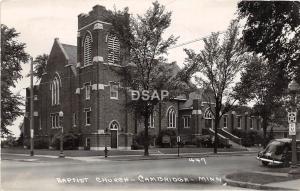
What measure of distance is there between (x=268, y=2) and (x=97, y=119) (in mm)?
25890

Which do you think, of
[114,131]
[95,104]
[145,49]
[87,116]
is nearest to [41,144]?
[87,116]

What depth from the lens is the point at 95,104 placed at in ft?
130

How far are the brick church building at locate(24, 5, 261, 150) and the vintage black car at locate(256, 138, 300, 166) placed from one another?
11.7m

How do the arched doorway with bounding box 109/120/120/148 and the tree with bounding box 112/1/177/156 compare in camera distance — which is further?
the arched doorway with bounding box 109/120/120/148

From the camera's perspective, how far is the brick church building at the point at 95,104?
39062 millimetres

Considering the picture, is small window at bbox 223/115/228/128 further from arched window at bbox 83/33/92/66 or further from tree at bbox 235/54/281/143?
arched window at bbox 83/33/92/66

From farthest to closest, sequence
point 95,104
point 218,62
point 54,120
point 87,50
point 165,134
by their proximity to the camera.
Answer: point 54,120, point 165,134, point 87,50, point 95,104, point 218,62

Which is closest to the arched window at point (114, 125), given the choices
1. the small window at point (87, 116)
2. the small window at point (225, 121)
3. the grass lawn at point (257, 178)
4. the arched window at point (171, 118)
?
the small window at point (87, 116)

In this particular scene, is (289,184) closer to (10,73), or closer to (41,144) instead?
(10,73)

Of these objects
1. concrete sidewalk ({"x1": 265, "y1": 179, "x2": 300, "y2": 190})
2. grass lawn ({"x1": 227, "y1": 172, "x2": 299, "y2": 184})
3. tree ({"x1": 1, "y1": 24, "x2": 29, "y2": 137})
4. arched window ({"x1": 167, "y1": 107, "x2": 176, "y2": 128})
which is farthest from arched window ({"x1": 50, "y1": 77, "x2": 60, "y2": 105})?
concrete sidewalk ({"x1": 265, "y1": 179, "x2": 300, "y2": 190})

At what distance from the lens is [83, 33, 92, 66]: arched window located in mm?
40281

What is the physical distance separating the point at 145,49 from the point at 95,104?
1121cm

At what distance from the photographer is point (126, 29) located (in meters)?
29.3

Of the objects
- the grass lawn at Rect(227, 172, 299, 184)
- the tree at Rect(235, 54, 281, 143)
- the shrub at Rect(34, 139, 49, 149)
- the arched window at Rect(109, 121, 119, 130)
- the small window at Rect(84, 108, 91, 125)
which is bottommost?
the shrub at Rect(34, 139, 49, 149)
